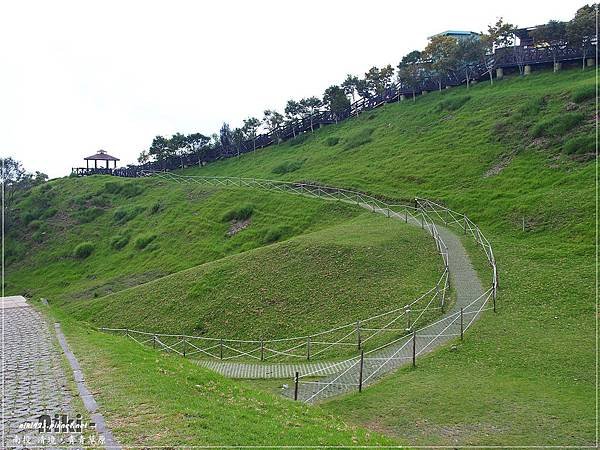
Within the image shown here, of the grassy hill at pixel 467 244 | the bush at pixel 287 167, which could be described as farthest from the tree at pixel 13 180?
the bush at pixel 287 167

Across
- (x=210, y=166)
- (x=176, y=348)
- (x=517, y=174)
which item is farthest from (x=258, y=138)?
(x=176, y=348)

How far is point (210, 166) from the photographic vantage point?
9006 centimetres

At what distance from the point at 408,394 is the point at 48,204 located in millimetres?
72038

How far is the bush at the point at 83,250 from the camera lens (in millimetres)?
57844

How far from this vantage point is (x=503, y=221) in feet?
122

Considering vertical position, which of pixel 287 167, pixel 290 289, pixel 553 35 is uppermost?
pixel 553 35

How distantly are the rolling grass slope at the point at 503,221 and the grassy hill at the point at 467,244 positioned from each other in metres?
0.08

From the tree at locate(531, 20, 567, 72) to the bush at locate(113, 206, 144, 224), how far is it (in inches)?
2138

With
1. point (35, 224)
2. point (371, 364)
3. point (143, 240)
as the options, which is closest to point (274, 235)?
point (143, 240)

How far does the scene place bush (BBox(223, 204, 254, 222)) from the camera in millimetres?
51781

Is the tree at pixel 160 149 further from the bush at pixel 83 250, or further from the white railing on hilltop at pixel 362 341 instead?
the white railing on hilltop at pixel 362 341

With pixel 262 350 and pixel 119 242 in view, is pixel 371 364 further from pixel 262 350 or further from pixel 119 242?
pixel 119 242

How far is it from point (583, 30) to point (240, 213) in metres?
46.6

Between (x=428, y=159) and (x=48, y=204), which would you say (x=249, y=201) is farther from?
(x=48, y=204)
